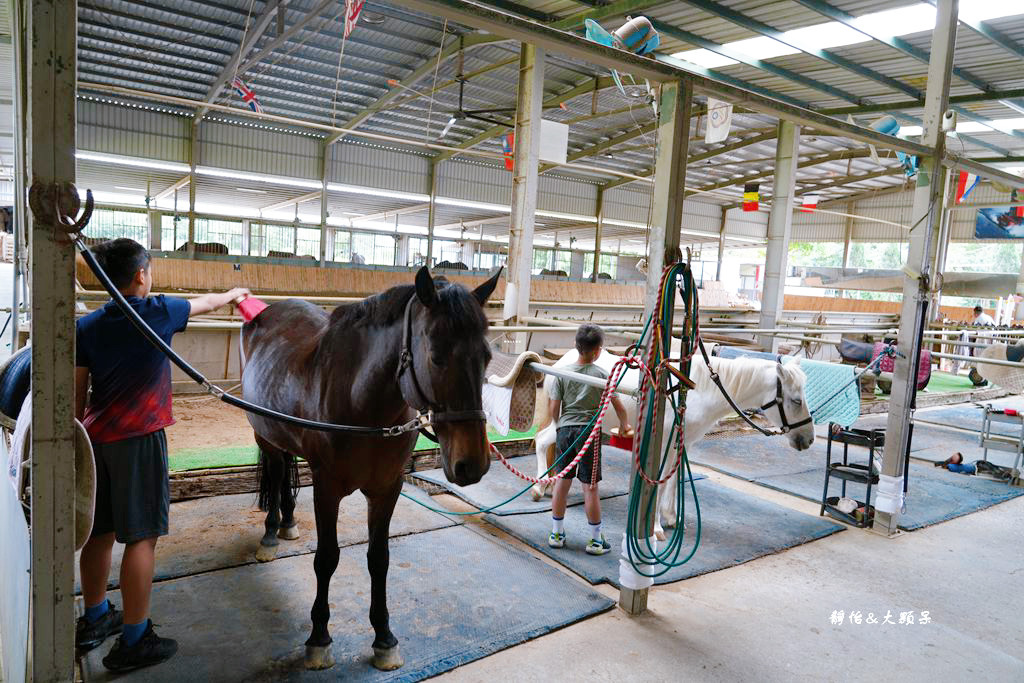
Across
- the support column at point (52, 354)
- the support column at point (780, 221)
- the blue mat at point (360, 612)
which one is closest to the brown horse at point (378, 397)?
the blue mat at point (360, 612)

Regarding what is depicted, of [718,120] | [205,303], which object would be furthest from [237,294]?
[718,120]

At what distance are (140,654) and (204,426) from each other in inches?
181

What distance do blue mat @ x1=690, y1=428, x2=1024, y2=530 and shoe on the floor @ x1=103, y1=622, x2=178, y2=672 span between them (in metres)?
4.73

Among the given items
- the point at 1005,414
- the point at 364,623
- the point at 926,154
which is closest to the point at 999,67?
the point at 1005,414

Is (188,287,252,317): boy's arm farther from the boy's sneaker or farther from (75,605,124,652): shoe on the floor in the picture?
the boy's sneaker

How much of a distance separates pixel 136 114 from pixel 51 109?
52.6 ft

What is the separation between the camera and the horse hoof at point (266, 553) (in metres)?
3.18

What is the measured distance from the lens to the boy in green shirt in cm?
356

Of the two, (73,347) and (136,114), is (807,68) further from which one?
(136,114)

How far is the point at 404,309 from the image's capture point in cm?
220

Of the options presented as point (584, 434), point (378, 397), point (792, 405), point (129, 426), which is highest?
point (378, 397)

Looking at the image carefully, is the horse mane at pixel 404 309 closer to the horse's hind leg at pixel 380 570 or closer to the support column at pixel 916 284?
the horse's hind leg at pixel 380 570

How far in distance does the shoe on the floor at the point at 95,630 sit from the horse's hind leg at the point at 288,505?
104cm

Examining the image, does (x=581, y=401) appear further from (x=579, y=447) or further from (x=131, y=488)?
(x=131, y=488)
